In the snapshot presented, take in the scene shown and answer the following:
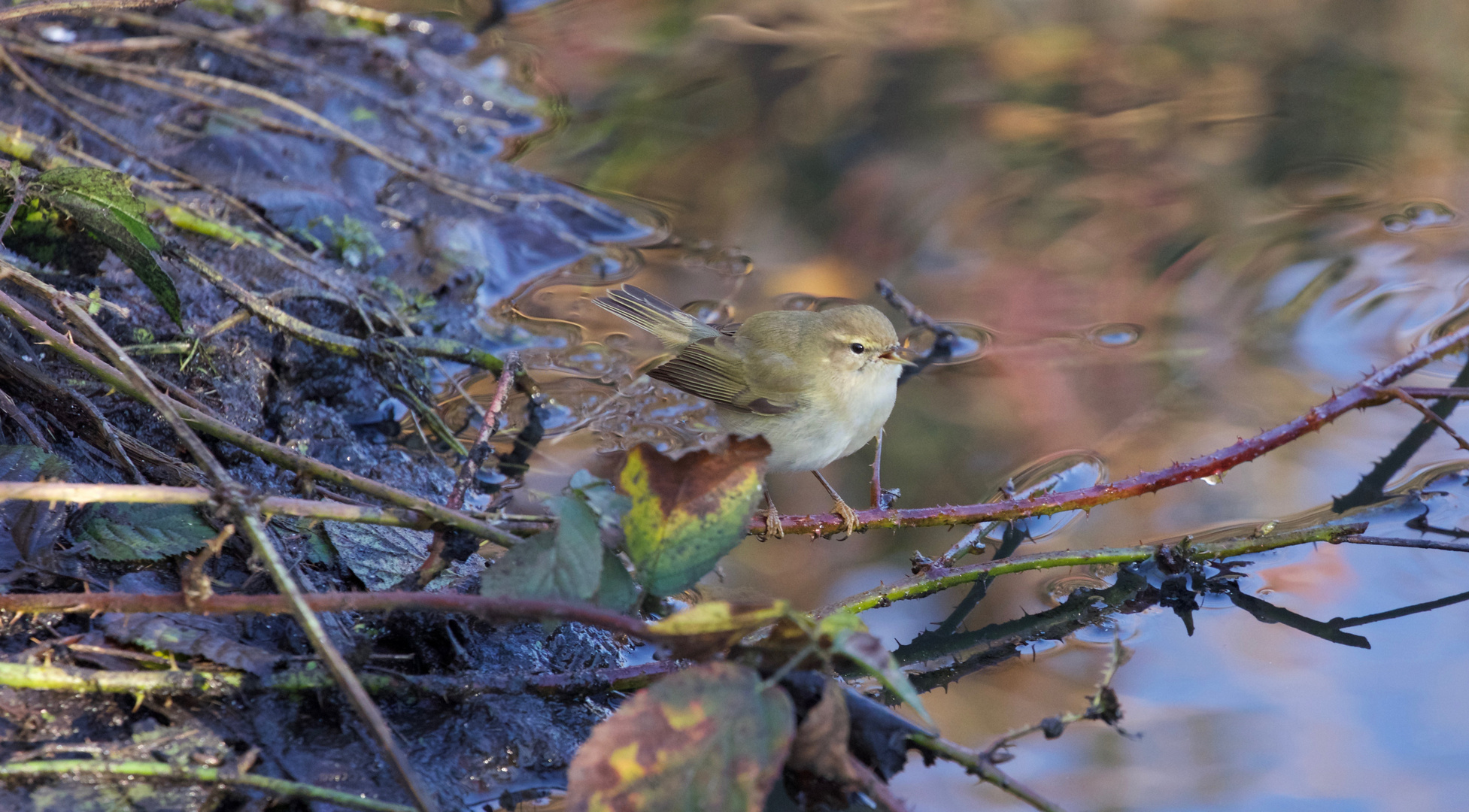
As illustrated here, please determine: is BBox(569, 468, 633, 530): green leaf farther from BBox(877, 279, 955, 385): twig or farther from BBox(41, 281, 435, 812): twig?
BBox(877, 279, 955, 385): twig

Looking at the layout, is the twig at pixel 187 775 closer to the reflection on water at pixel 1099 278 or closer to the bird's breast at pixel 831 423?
the reflection on water at pixel 1099 278

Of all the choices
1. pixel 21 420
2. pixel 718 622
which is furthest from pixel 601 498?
pixel 21 420

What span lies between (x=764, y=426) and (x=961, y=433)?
67cm

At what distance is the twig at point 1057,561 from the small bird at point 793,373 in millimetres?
973

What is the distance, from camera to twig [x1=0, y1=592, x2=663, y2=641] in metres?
1.95

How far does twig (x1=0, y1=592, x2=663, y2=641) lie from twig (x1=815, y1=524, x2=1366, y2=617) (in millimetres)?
945

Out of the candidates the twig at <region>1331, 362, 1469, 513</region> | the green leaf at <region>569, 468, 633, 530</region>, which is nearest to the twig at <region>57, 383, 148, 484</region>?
the green leaf at <region>569, 468, 633, 530</region>

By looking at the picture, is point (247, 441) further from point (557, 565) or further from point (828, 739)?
point (828, 739)

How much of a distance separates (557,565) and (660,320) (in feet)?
8.02

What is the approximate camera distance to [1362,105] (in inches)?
236

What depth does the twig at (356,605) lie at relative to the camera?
1.95 m

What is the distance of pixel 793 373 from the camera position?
13.4ft

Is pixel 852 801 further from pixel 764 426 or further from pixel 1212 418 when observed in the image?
pixel 1212 418

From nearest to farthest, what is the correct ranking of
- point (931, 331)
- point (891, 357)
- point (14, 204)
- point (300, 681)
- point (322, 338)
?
point (300, 681) → point (14, 204) → point (322, 338) → point (891, 357) → point (931, 331)
